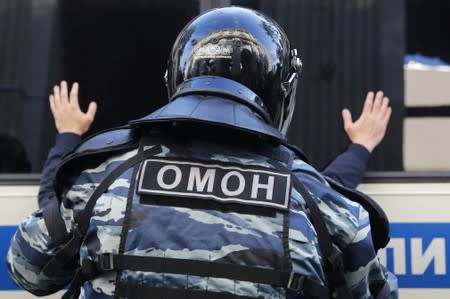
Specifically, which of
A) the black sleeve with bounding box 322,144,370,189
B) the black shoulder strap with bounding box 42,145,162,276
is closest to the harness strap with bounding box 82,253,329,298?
the black shoulder strap with bounding box 42,145,162,276

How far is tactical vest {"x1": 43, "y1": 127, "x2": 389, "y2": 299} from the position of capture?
1.17 metres

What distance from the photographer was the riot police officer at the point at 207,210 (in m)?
1.17

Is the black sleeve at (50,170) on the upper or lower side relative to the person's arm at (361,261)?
upper

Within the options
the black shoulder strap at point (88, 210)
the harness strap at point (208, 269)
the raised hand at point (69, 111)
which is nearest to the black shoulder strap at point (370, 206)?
the harness strap at point (208, 269)

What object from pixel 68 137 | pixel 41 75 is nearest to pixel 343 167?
pixel 68 137

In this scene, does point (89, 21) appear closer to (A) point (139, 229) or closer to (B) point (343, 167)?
(B) point (343, 167)

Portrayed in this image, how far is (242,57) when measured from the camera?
53.2 inches

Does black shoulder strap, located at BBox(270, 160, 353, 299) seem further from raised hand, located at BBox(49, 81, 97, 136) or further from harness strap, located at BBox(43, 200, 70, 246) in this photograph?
raised hand, located at BBox(49, 81, 97, 136)

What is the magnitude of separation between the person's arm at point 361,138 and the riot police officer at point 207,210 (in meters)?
0.65

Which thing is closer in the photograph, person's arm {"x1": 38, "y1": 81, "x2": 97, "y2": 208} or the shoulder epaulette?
the shoulder epaulette

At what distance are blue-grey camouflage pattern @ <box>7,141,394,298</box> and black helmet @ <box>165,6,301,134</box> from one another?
17 centimetres

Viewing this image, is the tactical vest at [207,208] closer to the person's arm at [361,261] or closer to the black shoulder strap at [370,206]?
the person's arm at [361,261]

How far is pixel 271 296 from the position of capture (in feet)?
3.84

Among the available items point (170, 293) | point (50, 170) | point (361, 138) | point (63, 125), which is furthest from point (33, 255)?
point (361, 138)
